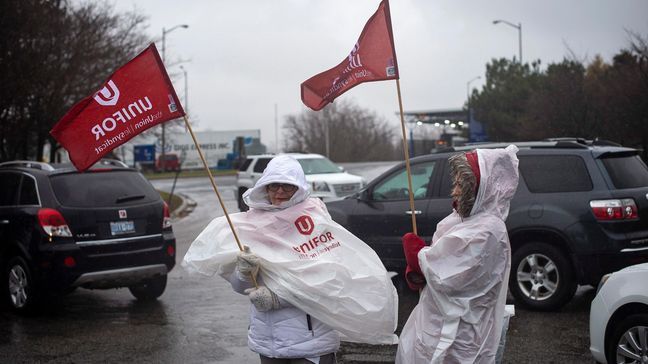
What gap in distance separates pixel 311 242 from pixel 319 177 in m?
16.2

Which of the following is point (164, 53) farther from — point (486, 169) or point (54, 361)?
point (486, 169)

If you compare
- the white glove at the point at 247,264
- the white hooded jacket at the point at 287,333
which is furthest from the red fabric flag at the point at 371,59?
the white glove at the point at 247,264

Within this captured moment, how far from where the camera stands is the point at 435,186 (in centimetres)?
902

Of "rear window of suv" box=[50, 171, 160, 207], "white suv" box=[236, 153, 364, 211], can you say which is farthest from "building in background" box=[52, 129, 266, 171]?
"rear window of suv" box=[50, 171, 160, 207]

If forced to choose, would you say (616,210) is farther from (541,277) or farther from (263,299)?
(263,299)

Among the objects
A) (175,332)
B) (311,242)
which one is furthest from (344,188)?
(311,242)

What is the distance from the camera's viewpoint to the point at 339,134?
87062 millimetres

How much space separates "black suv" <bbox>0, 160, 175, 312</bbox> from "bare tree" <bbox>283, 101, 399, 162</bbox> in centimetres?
7514

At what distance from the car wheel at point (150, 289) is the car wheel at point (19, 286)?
130 centimetres

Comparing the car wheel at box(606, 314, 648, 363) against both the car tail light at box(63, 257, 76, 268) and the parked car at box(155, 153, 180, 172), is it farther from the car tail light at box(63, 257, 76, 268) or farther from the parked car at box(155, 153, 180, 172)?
the parked car at box(155, 153, 180, 172)

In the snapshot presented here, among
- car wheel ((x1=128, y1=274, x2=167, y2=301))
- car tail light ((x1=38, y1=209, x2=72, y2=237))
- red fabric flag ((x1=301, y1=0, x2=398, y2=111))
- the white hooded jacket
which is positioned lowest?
car wheel ((x1=128, y1=274, x2=167, y2=301))

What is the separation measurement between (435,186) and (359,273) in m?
5.28

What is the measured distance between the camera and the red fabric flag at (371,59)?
192 inches

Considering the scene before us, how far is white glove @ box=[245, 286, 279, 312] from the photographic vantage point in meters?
3.78
